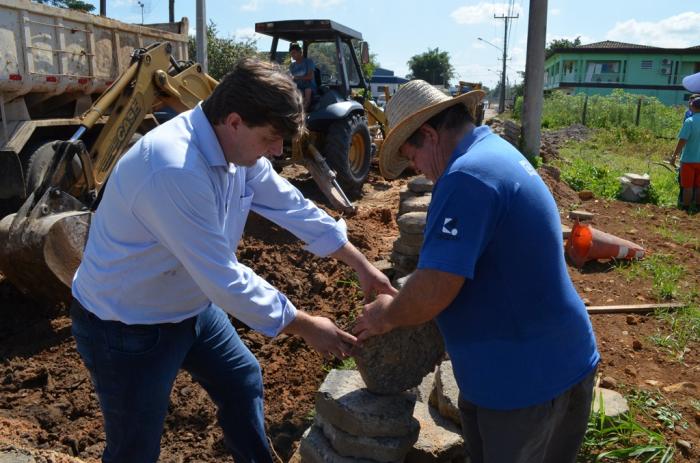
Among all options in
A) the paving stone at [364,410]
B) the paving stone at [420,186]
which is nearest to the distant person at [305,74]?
the paving stone at [420,186]

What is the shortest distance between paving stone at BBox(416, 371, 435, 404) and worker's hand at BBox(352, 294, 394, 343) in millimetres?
1182

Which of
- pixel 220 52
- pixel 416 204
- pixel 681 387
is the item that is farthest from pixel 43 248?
pixel 220 52

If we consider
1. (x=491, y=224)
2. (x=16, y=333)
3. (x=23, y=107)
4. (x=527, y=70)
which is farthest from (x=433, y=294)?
(x=527, y=70)

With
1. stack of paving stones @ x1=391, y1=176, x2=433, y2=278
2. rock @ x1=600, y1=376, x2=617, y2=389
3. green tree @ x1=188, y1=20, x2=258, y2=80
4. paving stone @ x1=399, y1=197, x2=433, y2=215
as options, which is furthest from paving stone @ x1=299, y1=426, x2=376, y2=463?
green tree @ x1=188, y1=20, x2=258, y2=80

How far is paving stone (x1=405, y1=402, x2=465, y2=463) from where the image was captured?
2.93 metres

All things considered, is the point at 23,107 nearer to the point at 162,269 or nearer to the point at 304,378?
the point at 304,378

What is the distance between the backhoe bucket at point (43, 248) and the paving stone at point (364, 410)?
261 cm

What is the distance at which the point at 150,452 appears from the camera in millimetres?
2402

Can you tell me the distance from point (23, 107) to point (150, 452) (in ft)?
17.4

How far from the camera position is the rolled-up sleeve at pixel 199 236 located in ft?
6.55

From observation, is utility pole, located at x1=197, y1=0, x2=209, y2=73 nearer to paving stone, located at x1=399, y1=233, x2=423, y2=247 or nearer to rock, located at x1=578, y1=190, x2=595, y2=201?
rock, located at x1=578, y1=190, x2=595, y2=201

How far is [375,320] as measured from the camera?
2283 mm

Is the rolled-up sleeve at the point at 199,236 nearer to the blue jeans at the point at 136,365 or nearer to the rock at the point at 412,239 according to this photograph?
the blue jeans at the point at 136,365

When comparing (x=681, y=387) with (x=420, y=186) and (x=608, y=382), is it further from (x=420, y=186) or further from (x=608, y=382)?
(x=420, y=186)
